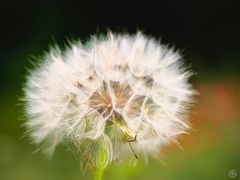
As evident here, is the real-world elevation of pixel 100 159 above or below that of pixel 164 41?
below

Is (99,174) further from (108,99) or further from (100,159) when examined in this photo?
(108,99)

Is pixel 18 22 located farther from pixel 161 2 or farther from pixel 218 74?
pixel 218 74

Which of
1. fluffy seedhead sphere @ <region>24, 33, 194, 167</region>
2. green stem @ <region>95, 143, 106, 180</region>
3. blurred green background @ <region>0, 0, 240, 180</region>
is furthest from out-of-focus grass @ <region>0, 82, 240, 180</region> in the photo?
green stem @ <region>95, 143, 106, 180</region>

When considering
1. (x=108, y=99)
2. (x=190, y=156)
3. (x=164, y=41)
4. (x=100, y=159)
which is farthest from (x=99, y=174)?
(x=164, y=41)

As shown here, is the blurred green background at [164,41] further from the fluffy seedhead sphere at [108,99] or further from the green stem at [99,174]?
the green stem at [99,174]

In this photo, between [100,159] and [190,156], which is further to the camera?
[190,156]

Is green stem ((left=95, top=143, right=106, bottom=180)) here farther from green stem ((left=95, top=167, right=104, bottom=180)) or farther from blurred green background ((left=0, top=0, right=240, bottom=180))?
blurred green background ((left=0, top=0, right=240, bottom=180))

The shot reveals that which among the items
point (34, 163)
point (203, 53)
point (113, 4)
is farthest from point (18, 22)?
point (34, 163)
